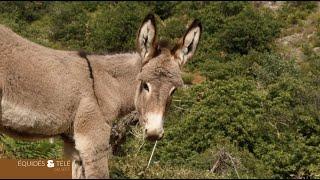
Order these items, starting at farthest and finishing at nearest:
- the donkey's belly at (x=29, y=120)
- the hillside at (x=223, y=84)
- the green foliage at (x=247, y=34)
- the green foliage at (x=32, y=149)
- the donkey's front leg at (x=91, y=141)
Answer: the green foliage at (x=247, y=34) → the hillside at (x=223, y=84) → the green foliage at (x=32, y=149) → the donkey's front leg at (x=91, y=141) → the donkey's belly at (x=29, y=120)

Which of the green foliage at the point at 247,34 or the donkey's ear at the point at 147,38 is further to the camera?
the green foliage at the point at 247,34

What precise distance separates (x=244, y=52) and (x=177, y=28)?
6921 millimetres

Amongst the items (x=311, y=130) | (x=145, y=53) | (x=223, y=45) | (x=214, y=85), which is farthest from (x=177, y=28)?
(x=145, y=53)

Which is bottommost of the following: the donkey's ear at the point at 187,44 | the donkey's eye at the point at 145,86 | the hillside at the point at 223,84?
the hillside at the point at 223,84

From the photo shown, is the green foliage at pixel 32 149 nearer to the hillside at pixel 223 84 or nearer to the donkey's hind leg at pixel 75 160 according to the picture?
the hillside at pixel 223 84

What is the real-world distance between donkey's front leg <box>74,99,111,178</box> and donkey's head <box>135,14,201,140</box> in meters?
0.60

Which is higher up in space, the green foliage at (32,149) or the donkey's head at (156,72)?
the donkey's head at (156,72)

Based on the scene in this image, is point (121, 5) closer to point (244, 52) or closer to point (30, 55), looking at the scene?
point (244, 52)

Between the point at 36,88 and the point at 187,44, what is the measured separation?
2175mm

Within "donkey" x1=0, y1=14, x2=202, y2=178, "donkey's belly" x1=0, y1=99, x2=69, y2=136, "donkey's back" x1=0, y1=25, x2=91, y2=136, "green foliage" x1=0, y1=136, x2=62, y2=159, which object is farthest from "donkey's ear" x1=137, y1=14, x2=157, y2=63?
"green foliage" x1=0, y1=136, x2=62, y2=159


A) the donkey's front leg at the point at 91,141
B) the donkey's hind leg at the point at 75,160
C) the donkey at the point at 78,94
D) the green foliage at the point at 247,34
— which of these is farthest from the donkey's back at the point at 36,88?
the green foliage at the point at 247,34

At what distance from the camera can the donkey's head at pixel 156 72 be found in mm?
7566

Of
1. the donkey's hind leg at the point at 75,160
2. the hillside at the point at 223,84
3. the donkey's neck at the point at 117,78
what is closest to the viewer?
the donkey's hind leg at the point at 75,160

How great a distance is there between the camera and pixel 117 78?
8406 mm
